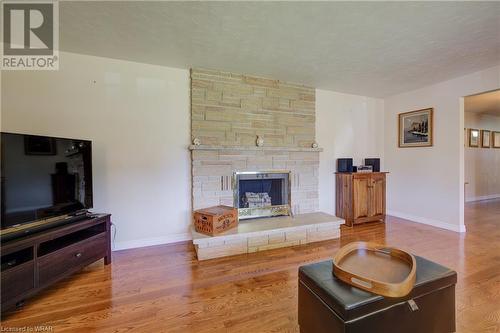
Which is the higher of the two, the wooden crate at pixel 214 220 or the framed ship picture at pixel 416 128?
the framed ship picture at pixel 416 128

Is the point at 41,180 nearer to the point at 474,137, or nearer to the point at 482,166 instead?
the point at 474,137

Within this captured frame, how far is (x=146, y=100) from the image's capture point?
9.10ft

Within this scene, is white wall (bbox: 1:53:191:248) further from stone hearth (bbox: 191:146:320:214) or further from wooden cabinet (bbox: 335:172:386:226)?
wooden cabinet (bbox: 335:172:386:226)

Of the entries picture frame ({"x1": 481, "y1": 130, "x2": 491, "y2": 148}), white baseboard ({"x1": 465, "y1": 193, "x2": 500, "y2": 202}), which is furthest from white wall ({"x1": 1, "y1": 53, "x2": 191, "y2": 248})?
picture frame ({"x1": 481, "y1": 130, "x2": 491, "y2": 148})

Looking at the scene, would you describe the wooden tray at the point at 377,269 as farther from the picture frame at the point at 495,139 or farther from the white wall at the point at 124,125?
the picture frame at the point at 495,139

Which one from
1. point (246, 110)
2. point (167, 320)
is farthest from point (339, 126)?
point (167, 320)

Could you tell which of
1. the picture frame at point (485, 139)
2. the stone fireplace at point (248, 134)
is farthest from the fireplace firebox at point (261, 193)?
the picture frame at point (485, 139)

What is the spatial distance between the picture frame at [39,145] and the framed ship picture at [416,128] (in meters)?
5.11

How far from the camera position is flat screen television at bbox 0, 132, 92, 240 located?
5.42 feet

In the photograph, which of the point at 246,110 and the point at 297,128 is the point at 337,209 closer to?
the point at 297,128

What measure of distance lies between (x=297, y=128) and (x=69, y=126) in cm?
304

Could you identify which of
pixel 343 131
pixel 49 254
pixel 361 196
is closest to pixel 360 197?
pixel 361 196

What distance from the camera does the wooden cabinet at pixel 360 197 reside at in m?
3.58

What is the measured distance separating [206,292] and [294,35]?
2494 millimetres
